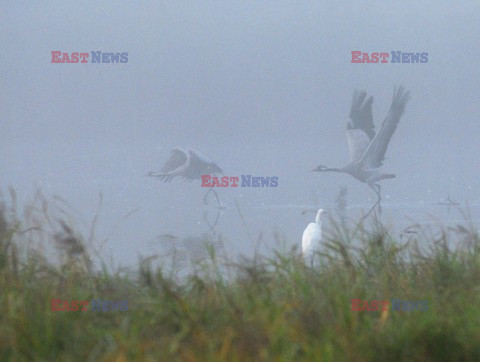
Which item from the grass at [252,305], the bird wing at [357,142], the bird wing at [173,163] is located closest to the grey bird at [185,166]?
the bird wing at [173,163]

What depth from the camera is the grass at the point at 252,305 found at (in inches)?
88.1

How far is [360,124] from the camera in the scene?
40.4 ft

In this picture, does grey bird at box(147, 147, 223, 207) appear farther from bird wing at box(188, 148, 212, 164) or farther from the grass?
the grass

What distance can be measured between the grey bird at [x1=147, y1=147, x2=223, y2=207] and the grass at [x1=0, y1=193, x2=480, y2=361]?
8.98 meters

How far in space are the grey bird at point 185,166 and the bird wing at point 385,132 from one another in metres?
3.00

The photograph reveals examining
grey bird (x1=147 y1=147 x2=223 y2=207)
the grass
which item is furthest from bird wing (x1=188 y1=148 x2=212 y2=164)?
the grass

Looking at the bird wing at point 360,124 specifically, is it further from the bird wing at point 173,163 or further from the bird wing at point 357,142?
the bird wing at point 173,163

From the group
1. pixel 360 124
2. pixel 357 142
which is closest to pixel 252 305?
pixel 360 124

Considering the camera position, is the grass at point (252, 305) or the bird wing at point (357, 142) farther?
the bird wing at point (357, 142)

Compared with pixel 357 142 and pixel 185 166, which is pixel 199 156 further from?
pixel 357 142

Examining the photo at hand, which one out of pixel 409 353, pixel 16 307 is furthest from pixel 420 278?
pixel 16 307

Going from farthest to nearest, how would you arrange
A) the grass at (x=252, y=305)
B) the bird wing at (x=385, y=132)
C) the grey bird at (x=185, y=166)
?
the grey bird at (x=185, y=166) → the bird wing at (x=385, y=132) → the grass at (x=252, y=305)

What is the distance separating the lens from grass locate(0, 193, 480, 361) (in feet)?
7.34

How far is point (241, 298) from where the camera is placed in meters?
2.82
